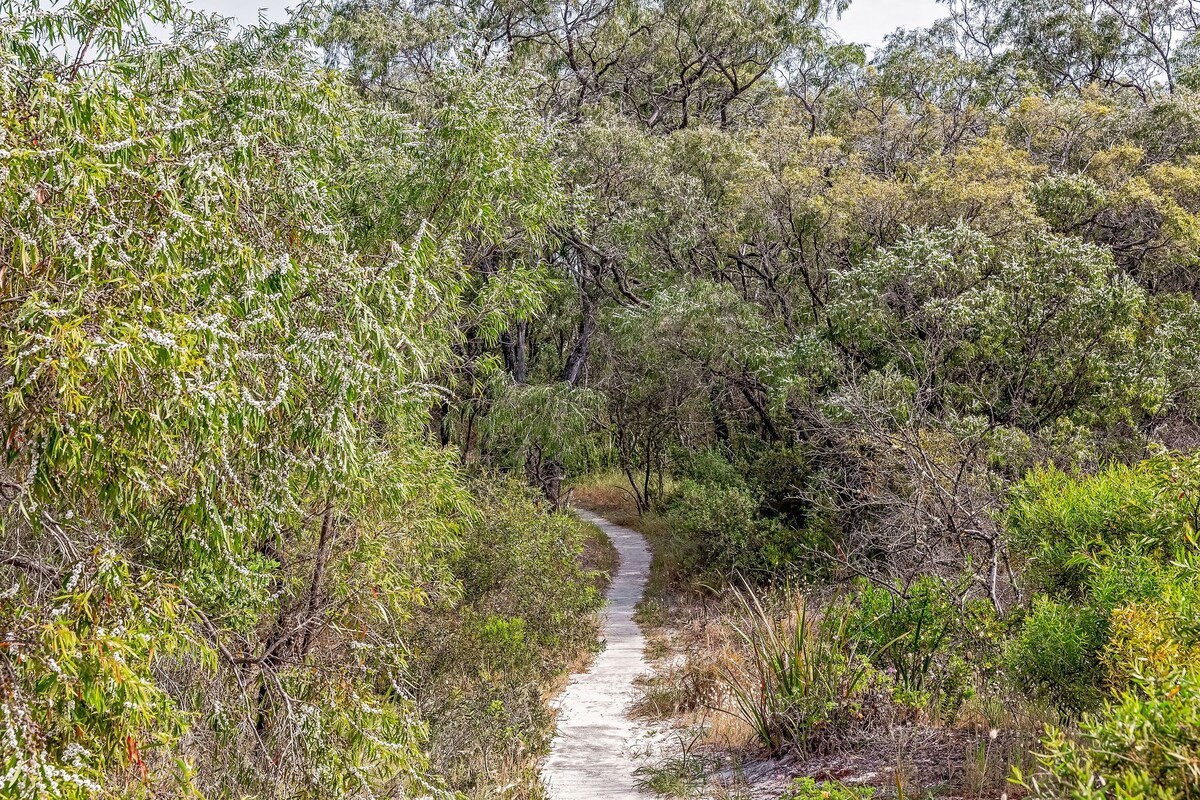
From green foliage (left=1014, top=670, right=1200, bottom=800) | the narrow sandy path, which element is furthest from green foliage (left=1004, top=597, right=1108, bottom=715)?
the narrow sandy path

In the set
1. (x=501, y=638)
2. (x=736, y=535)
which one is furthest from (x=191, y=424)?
(x=736, y=535)

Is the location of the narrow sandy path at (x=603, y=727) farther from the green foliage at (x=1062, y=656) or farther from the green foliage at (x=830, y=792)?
the green foliage at (x=1062, y=656)

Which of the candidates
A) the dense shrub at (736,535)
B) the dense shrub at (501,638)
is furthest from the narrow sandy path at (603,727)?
the dense shrub at (736,535)

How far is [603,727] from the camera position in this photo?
866cm

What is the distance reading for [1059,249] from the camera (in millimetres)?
11047

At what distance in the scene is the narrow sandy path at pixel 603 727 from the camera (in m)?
7.00

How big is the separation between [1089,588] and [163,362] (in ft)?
16.9

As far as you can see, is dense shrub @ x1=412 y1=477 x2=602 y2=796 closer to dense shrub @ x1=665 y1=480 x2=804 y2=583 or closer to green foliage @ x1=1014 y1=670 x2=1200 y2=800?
dense shrub @ x1=665 y1=480 x2=804 y2=583

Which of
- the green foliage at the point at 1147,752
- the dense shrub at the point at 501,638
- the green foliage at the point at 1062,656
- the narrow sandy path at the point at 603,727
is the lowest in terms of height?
the narrow sandy path at the point at 603,727

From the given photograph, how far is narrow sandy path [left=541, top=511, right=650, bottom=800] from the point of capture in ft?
23.0

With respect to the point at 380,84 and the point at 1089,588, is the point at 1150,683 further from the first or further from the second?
the point at 380,84

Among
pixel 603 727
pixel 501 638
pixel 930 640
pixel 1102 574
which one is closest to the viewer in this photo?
pixel 1102 574

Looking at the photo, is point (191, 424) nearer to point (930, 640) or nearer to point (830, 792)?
point (830, 792)

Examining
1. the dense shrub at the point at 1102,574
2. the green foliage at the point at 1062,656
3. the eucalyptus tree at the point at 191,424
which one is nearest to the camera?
the eucalyptus tree at the point at 191,424
